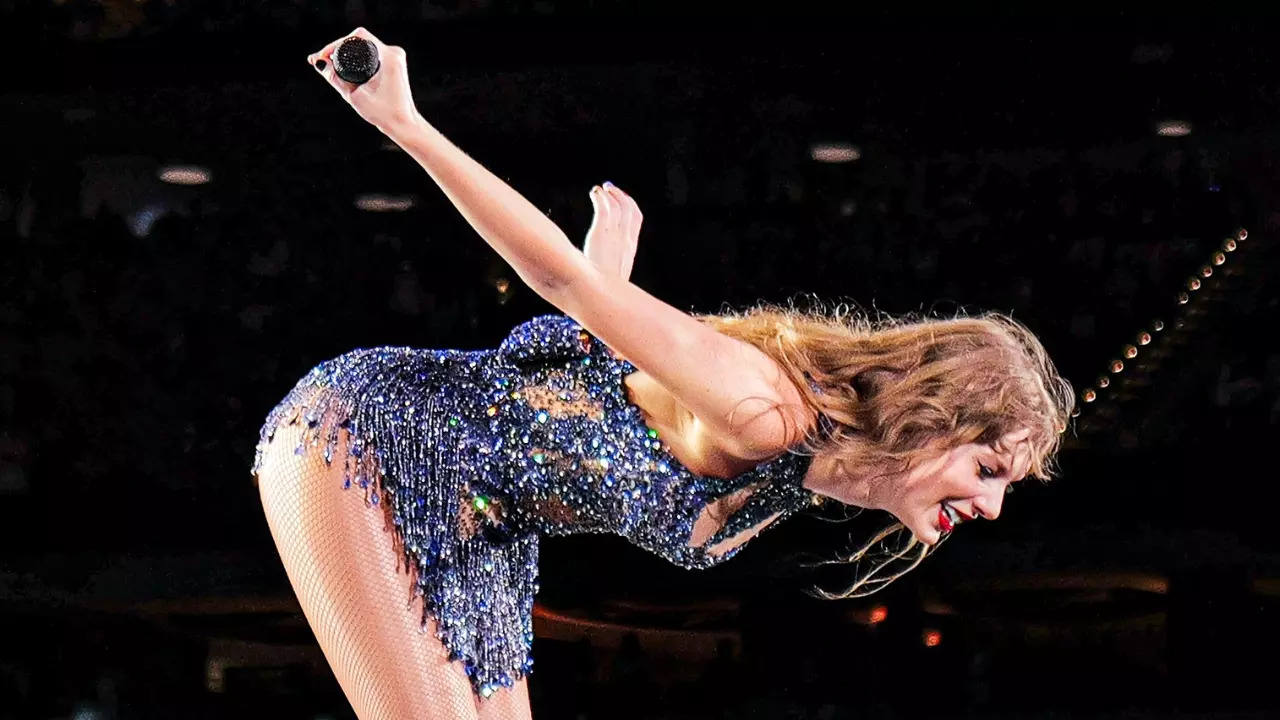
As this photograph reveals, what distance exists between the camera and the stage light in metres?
2.29

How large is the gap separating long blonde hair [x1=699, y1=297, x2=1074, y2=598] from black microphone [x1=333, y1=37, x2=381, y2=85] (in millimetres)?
498

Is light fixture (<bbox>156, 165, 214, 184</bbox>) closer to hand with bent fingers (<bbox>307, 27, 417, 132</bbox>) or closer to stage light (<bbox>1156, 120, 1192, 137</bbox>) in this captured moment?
hand with bent fingers (<bbox>307, 27, 417, 132</bbox>)

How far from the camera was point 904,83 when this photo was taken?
228cm

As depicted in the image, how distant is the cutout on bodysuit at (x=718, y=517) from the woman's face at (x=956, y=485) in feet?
0.47

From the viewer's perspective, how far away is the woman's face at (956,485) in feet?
5.32

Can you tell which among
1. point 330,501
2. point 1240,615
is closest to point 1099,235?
point 1240,615

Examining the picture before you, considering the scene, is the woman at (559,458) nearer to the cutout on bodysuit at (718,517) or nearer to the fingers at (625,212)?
the cutout on bodysuit at (718,517)

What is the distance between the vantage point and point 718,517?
1.67 meters

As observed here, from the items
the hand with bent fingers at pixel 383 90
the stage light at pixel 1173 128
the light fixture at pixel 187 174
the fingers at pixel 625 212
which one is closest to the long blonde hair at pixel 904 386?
the fingers at pixel 625 212

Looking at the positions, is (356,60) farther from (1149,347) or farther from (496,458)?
(1149,347)

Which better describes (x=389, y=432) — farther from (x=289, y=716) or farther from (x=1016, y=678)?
(x=1016, y=678)

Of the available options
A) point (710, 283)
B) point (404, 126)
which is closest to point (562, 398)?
point (404, 126)

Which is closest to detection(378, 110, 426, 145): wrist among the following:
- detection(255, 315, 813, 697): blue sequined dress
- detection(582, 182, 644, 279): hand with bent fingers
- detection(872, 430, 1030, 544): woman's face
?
detection(255, 315, 813, 697): blue sequined dress

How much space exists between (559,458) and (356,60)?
499mm
